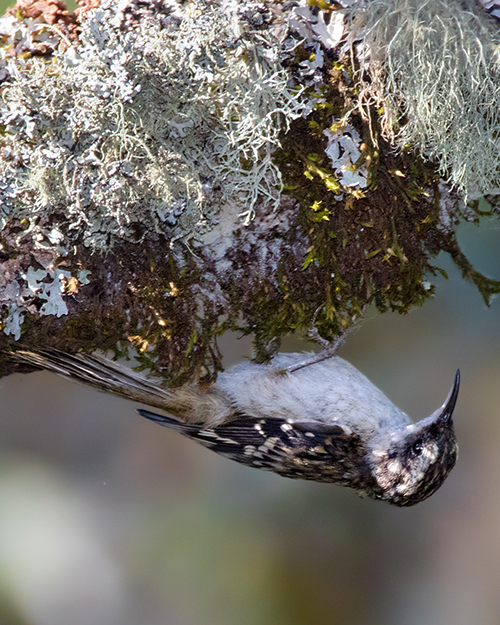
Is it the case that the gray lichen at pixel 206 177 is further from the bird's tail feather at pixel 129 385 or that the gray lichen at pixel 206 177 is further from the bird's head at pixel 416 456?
the bird's head at pixel 416 456

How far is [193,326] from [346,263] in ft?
0.96

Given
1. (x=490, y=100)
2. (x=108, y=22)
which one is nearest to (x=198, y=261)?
(x=108, y=22)

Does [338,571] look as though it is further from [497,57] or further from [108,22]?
[108,22]

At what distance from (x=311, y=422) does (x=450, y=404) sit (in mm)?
301

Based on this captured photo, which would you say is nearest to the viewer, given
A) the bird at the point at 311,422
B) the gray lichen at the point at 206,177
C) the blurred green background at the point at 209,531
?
the gray lichen at the point at 206,177

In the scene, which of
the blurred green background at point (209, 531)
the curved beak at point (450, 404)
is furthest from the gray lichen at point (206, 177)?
the blurred green background at point (209, 531)

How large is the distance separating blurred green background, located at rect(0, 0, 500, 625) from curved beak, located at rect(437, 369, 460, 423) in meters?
0.08

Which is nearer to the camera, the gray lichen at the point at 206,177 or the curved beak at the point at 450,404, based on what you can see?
the gray lichen at the point at 206,177

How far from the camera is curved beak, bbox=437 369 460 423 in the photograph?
87 centimetres

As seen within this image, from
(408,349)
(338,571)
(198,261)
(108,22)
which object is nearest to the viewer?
(108,22)

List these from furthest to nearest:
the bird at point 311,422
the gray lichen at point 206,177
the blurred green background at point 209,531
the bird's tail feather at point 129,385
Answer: the blurred green background at point 209,531 < the bird at point 311,422 < the bird's tail feather at point 129,385 < the gray lichen at point 206,177

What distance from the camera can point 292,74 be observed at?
620mm

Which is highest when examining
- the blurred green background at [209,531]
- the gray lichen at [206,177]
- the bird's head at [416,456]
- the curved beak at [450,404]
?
the gray lichen at [206,177]

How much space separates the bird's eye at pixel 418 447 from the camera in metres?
0.90
